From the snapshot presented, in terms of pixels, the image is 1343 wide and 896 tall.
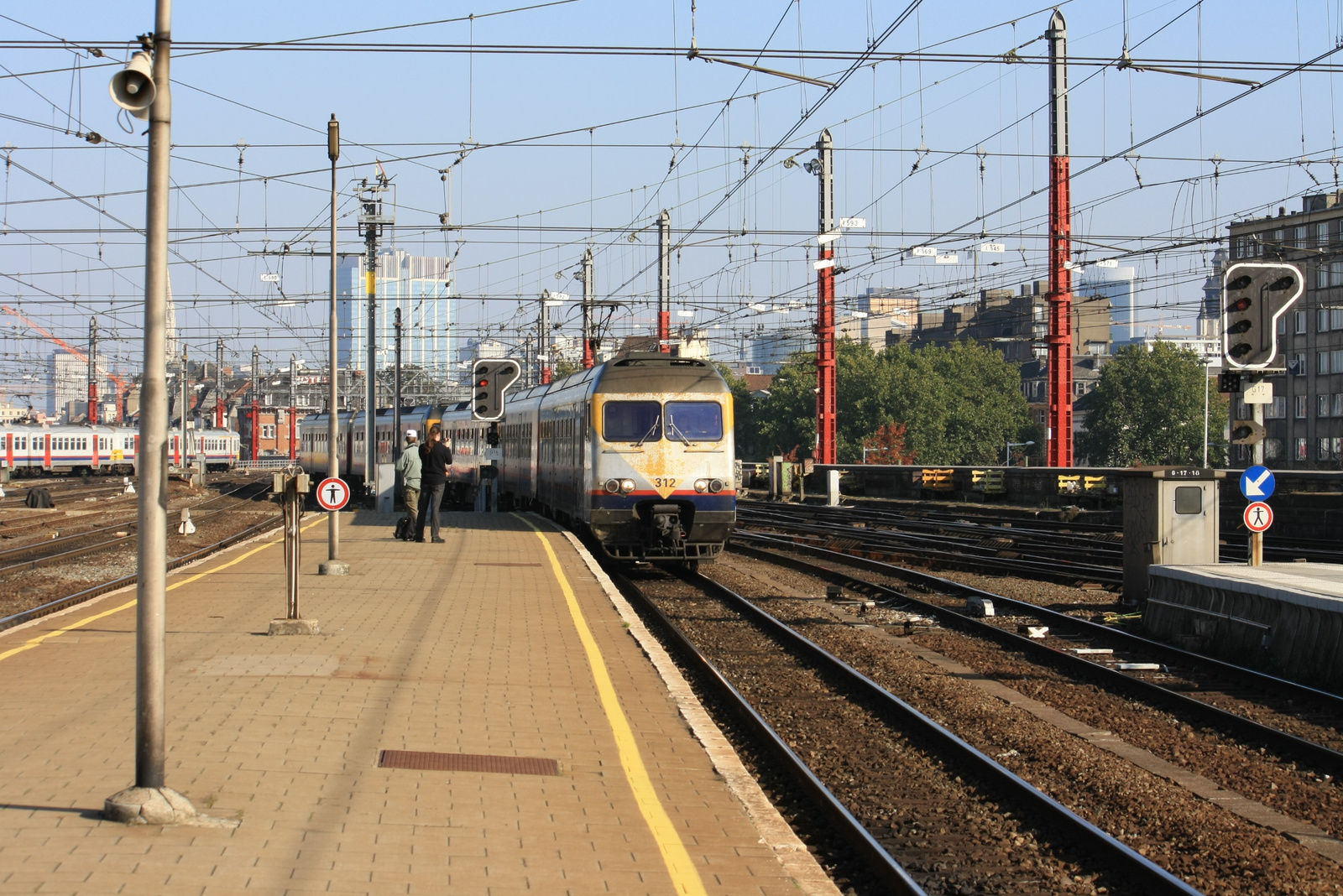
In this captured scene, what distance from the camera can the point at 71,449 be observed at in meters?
75.1

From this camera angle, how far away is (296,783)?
6402 mm

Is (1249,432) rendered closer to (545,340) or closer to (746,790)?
(746,790)

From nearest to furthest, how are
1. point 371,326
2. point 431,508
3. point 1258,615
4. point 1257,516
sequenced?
1. point 1258,615
2. point 1257,516
3. point 431,508
4. point 371,326

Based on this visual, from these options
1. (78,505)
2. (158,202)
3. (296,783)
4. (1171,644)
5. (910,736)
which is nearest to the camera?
(158,202)

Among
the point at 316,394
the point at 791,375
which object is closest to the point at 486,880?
the point at 316,394

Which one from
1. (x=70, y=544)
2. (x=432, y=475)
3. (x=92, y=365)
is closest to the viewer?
(x=432, y=475)

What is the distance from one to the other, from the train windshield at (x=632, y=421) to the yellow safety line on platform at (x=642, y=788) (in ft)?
27.3

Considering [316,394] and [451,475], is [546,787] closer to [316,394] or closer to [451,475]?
[451,475]

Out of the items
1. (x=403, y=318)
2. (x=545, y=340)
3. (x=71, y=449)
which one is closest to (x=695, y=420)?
(x=545, y=340)

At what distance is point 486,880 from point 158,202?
314 cm

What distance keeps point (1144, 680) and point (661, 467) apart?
9729 millimetres

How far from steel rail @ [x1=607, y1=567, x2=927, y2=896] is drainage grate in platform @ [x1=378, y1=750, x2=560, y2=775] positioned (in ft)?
4.92

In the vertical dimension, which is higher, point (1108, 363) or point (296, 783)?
point (1108, 363)

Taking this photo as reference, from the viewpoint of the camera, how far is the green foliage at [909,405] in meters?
114
